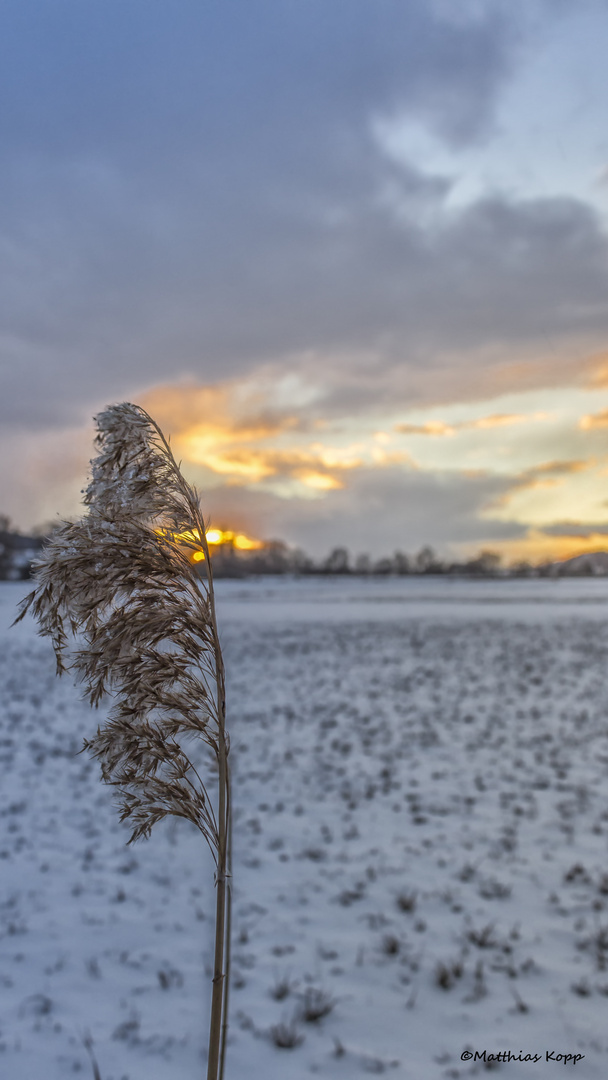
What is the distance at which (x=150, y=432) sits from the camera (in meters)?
1.66

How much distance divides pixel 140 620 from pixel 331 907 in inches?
166

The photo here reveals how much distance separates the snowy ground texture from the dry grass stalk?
8.49 feet

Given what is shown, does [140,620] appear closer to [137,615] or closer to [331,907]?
[137,615]

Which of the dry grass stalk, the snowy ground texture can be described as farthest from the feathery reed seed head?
the snowy ground texture

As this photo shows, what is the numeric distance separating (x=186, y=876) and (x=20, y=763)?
3.57 meters

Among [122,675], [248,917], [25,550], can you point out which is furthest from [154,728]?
[25,550]

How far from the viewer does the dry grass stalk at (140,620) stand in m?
1.51

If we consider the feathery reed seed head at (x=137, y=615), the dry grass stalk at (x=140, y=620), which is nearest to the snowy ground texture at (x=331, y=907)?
the dry grass stalk at (x=140, y=620)

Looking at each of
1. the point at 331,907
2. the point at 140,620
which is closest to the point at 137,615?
the point at 140,620

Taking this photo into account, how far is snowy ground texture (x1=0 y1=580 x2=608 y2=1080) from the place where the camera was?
353cm

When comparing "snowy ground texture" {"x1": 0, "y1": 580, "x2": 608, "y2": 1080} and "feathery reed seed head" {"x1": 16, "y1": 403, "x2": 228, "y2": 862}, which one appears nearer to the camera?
"feathery reed seed head" {"x1": 16, "y1": 403, "x2": 228, "y2": 862}

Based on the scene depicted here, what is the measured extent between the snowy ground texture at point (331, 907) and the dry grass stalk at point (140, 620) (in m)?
2.59

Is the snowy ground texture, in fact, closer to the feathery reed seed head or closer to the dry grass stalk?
the dry grass stalk

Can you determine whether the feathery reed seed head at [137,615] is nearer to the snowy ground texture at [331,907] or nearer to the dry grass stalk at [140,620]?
the dry grass stalk at [140,620]
